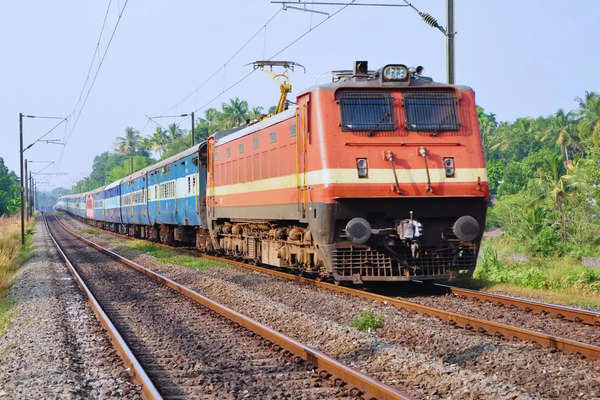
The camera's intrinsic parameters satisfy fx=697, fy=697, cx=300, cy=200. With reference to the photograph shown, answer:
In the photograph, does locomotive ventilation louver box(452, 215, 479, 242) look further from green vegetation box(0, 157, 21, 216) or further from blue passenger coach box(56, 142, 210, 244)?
green vegetation box(0, 157, 21, 216)

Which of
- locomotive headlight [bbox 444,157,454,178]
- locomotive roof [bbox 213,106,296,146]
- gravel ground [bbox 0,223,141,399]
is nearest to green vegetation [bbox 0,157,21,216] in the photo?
locomotive roof [bbox 213,106,296,146]

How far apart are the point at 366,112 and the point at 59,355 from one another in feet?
21.1

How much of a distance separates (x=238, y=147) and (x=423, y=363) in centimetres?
1107

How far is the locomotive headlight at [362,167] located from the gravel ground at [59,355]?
4.78 meters

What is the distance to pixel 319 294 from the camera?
1230cm

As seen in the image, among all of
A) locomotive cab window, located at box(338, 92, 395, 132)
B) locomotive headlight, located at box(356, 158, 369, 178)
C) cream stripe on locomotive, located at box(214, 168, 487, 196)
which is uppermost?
locomotive cab window, located at box(338, 92, 395, 132)

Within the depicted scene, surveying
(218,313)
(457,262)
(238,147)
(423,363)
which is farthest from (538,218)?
(423,363)

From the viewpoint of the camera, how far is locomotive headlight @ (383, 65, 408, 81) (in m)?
12.3

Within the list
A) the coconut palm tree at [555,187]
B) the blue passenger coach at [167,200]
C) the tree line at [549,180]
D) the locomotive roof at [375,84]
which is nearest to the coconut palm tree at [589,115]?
the tree line at [549,180]

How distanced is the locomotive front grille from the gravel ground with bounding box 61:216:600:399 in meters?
0.58

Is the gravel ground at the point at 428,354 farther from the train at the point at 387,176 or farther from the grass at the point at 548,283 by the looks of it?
the grass at the point at 548,283

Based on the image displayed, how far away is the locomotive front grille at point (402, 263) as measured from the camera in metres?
11.9

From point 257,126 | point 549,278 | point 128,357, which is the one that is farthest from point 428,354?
point 257,126

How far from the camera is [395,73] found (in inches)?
485
